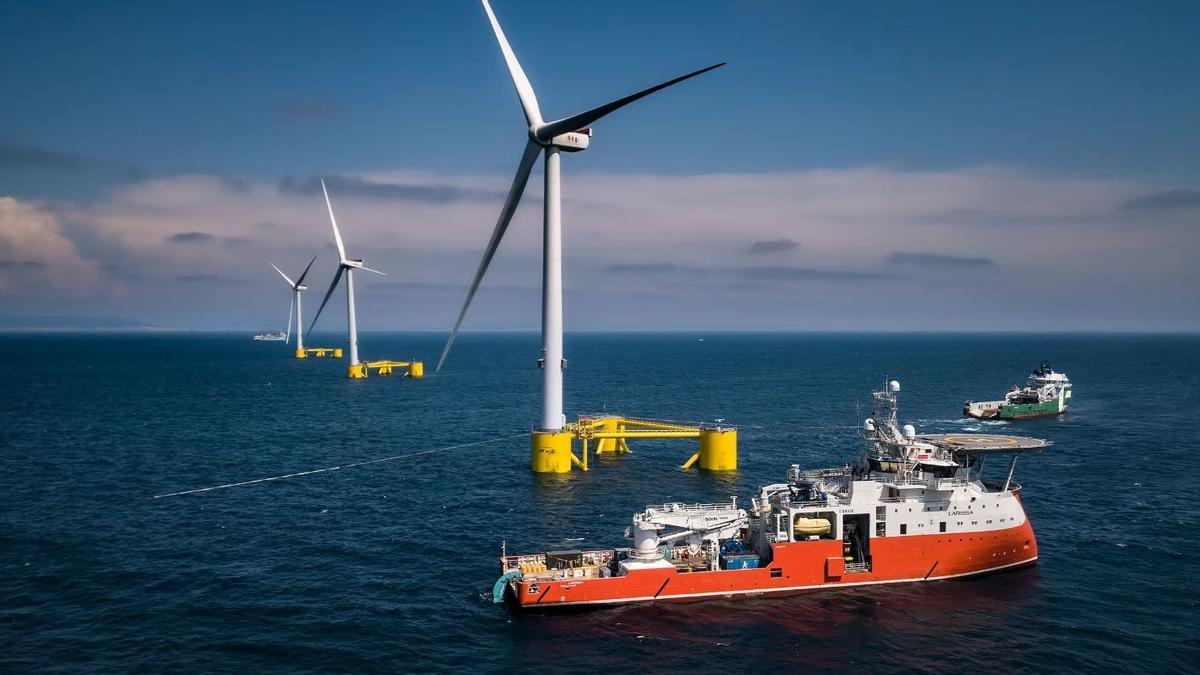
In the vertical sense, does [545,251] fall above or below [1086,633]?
above

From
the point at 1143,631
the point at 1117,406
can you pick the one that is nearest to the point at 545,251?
the point at 1143,631

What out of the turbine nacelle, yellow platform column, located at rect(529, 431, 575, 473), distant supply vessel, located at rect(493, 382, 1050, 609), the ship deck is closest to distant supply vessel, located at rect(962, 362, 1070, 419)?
yellow platform column, located at rect(529, 431, 575, 473)

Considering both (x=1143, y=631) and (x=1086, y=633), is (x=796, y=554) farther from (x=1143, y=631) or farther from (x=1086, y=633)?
(x=1143, y=631)

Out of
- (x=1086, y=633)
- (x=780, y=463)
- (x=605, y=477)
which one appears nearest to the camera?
(x=1086, y=633)

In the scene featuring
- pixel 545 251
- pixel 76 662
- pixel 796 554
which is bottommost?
pixel 76 662

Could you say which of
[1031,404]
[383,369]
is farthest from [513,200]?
[383,369]

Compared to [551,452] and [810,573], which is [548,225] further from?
[810,573]
